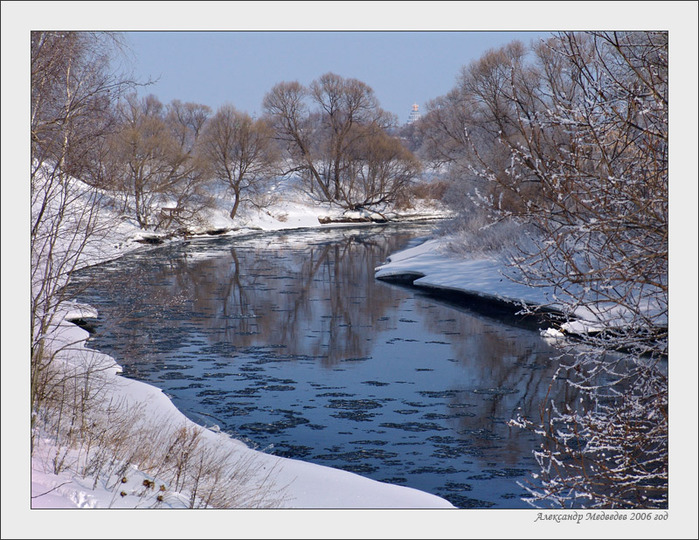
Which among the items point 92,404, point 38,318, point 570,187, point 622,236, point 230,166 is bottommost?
point 92,404

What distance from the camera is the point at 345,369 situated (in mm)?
11188

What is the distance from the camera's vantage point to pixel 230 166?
4088 cm

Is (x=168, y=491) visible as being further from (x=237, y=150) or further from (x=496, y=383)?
(x=237, y=150)

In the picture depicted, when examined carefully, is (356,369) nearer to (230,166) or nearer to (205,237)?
(205,237)

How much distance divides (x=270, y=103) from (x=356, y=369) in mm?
34444

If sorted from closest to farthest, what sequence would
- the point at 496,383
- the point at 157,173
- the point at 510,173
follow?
1. the point at 510,173
2. the point at 496,383
3. the point at 157,173

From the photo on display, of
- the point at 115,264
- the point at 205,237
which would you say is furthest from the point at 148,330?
the point at 205,237

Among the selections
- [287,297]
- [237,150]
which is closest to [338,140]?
[237,150]

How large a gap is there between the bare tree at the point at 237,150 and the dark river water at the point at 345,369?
2022 cm

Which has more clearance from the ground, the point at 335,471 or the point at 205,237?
the point at 205,237

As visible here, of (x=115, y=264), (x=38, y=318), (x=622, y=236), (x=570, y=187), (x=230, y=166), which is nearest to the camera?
(x=570, y=187)

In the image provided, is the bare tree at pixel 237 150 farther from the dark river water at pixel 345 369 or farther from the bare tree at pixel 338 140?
the dark river water at pixel 345 369

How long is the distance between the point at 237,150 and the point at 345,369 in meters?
31.6

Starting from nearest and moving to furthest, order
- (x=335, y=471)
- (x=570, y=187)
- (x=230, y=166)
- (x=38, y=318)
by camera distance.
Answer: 1. (x=570, y=187)
2. (x=38, y=318)
3. (x=335, y=471)
4. (x=230, y=166)
